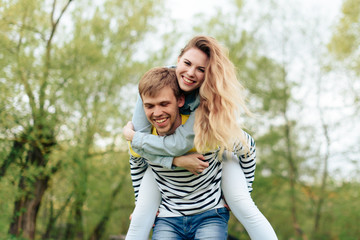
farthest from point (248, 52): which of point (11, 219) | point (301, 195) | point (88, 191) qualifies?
point (11, 219)

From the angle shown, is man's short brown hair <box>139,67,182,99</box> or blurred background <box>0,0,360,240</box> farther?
blurred background <box>0,0,360,240</box>

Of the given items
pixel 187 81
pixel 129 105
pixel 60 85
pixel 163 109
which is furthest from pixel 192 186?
pixel 129 105

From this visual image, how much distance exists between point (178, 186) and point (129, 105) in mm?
9429

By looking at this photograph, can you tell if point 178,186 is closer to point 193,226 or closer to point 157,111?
point 193,226

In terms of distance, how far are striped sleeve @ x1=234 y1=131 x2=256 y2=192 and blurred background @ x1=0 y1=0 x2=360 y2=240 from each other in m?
6.71

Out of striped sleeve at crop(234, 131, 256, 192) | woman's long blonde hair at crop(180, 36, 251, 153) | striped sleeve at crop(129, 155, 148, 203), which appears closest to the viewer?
woman's long blonde hair at crop(180, 36, 251, 153)

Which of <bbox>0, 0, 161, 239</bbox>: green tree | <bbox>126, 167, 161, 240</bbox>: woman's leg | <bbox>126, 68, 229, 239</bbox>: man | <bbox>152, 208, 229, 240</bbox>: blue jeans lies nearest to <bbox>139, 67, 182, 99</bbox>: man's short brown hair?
<bbox>126, 68, 229, 239</bbox>: man

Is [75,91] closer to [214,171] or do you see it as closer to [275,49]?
[214,171]

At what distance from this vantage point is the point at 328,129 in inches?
575

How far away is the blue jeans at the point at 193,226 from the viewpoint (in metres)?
2.44

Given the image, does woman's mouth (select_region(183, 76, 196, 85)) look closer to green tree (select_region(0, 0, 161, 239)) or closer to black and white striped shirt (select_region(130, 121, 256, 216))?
black and white striped shirt (select_region(130, 121, 256, 216))

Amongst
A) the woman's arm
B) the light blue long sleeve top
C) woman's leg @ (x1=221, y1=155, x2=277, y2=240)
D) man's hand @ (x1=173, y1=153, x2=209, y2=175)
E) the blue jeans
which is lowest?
the blue jeans

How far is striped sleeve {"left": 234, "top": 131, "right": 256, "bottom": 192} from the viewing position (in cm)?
256

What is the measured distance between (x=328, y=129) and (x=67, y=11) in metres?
11.0
